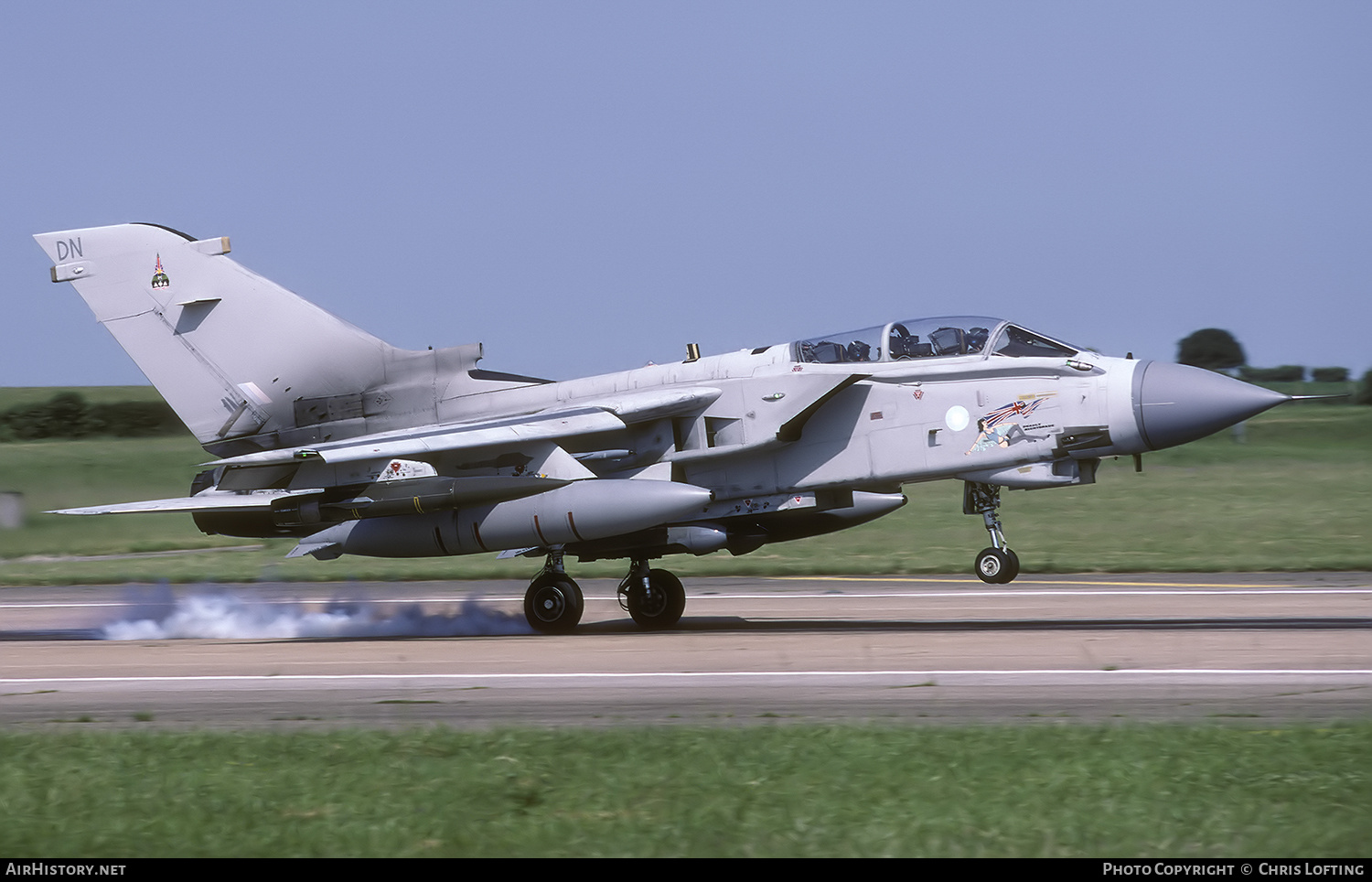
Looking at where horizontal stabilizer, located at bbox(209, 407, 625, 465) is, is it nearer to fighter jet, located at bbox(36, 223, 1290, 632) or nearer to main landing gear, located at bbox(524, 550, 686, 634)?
fighter jet, located at bbox(36, 223, 1290, 632)

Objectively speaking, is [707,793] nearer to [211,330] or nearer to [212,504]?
[212,504]

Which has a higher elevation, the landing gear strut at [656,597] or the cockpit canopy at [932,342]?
the cockpit canopy at [932,342]

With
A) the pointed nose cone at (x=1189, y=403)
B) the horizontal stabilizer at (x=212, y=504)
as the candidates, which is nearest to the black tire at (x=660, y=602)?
the horizontal stabilizer at (x=212, y=504)

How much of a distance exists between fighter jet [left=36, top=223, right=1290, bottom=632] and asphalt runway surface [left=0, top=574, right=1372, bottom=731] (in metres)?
1.36

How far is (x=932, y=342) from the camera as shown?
15055mm

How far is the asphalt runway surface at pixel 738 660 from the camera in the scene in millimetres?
9719

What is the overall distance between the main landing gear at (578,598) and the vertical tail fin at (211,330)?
354 centimetres

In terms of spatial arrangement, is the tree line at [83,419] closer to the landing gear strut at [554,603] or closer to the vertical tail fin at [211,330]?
the vertical tail fin at [211,330]

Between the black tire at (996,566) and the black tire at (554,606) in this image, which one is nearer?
the black tire at (996,566)

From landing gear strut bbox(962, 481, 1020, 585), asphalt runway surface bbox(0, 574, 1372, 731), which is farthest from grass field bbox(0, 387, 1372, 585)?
landing gear strut bbox(962, 481, 1020, 585)

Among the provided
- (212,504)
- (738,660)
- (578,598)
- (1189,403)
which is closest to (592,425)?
(578,598)

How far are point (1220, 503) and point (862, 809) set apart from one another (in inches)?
1134

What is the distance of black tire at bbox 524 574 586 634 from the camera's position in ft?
52.3
